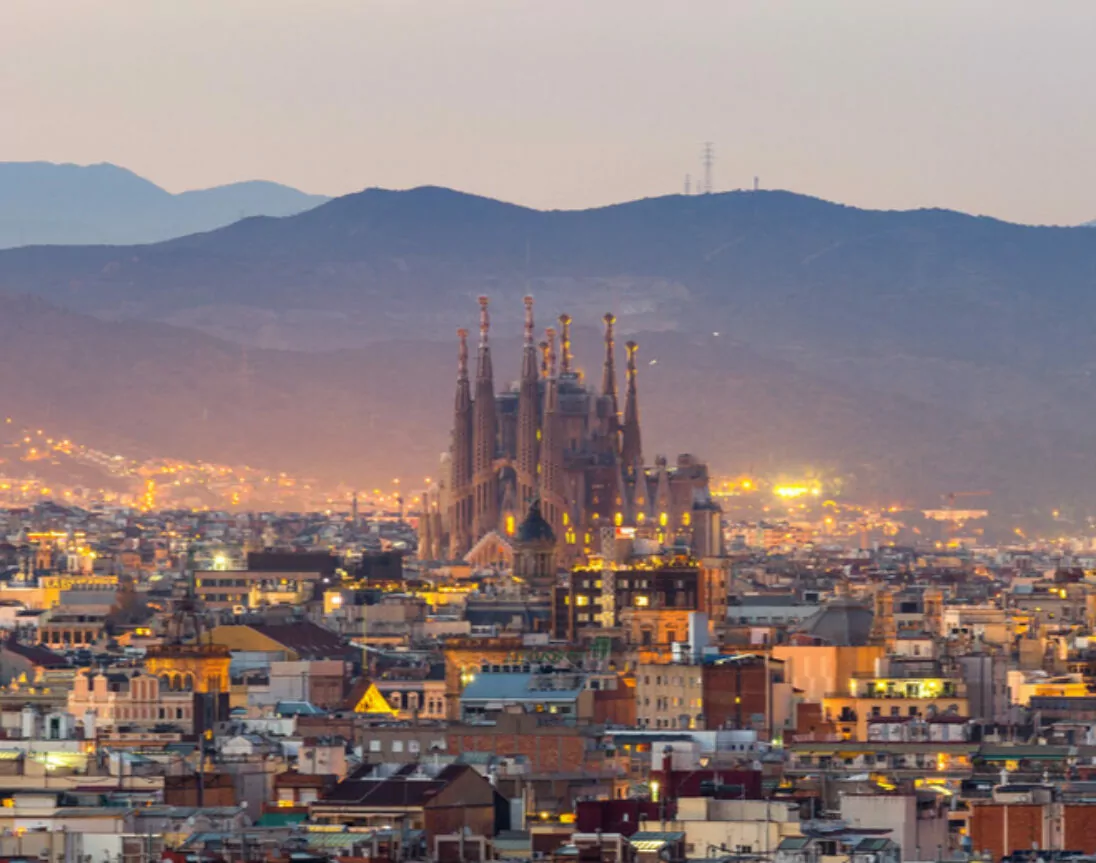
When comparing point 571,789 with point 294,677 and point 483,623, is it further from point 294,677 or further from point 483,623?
point 483,623

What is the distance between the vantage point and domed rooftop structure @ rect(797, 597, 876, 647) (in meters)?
119

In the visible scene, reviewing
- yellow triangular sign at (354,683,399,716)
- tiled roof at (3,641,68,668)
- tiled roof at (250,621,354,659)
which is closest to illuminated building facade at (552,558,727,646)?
tiled roof at (250,621,354,659)

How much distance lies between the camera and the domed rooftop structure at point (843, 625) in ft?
391

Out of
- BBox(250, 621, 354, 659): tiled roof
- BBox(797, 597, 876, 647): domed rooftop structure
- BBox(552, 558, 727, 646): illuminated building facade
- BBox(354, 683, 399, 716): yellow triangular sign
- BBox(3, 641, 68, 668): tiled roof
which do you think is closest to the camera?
BBox(354, 683, 399, 716): yellow triangular sign

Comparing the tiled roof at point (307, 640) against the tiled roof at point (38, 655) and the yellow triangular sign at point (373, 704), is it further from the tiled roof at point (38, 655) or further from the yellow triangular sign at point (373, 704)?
the yellow triangular sign at point (373, 704)

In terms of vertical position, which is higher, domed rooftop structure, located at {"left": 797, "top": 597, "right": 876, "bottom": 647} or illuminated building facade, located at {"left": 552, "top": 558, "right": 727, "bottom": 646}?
illuminated building facade, located at {"left": 552, "top": 558, "right": 727, "bottom": 646}

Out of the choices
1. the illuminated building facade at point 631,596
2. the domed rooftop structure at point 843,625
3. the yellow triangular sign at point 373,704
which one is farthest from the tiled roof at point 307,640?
the yellow triangular sign at point 373,704

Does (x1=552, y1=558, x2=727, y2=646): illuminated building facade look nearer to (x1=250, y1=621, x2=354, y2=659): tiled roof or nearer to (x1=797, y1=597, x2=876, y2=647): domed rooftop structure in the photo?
(x1=250, y1=621, x2=354, y2=659): tiled roof

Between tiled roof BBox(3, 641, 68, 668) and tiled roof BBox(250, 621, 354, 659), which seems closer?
tiled roof BBox(3, 641, 68, 668)

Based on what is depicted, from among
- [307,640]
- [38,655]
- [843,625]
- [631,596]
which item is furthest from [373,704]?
[631,596]

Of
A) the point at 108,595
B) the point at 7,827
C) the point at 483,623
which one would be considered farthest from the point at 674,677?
the point at 108,595

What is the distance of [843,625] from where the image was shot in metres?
122

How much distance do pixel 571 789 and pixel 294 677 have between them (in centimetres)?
4997

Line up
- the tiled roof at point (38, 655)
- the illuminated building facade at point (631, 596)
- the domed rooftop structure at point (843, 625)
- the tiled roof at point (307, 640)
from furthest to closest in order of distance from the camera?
the illuminated building facade at point (631, 596)
the tiled roof at point (307, 640)
the tiled roof at point (38, 655)
the domed rooftop structure at point (843, 625)
